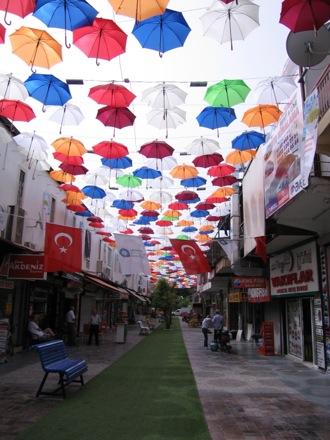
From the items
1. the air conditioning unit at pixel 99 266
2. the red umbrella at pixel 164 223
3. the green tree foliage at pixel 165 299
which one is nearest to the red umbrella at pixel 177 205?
the red umbrella at pixel 164 223

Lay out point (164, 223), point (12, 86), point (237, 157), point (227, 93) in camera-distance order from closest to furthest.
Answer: point (227, 93), point (12, 86), point (237, 157), point (164, 223)

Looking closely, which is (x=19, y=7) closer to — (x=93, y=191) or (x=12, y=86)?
(x=12, y=86)

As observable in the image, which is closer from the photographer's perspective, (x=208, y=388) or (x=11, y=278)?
(x=208, y=388)

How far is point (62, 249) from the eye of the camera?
40.7ft

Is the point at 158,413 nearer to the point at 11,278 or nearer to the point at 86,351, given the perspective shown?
the point at 11,278

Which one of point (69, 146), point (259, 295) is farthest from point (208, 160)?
point (259, 295)

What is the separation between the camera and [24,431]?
5871 mm

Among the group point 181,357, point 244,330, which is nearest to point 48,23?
point 181,357

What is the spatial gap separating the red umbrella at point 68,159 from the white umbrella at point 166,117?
3.28 meters

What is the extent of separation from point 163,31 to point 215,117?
3796mm

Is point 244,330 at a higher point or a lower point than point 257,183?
lower

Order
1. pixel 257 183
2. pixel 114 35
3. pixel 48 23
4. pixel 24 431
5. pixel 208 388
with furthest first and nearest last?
pixel 257 183, pixel 208 388, pixel 114 35, pixel 48 23, pixel 24 431

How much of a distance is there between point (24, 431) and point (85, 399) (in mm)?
Answer: 2233

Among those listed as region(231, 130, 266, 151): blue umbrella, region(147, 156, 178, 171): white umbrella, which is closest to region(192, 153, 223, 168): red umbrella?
region(231, 130, 266, 151): blue umbrella
